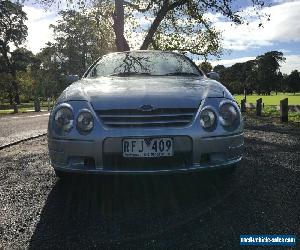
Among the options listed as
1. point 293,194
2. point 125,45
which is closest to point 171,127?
point 293,194

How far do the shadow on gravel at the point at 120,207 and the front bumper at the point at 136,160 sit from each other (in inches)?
13.6

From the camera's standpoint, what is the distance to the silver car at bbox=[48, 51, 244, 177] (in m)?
3.48

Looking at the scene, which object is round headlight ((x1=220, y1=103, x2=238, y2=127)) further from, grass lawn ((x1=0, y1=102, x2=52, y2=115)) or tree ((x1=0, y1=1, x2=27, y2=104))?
tree ((x1=0, y1=1, x2=27, y2=104))

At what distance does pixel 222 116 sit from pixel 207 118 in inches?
6.9

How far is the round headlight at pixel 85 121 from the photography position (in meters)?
3.60

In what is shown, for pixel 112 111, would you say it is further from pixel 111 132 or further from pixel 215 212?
pixel 215 212

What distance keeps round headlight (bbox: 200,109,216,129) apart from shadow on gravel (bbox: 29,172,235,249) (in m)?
0.71

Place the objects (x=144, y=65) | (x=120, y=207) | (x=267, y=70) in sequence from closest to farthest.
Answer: (x=120, y=207), (x=144, y=65), (x=267, y=70)

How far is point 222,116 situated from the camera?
378 centimetres

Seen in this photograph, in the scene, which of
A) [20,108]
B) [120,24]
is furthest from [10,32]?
[120,24]

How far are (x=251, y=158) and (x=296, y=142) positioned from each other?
215 cm

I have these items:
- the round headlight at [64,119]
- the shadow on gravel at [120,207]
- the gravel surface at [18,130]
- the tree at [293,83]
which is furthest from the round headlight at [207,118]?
the tree at [293,83]

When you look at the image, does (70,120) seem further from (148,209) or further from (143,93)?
(148,209)

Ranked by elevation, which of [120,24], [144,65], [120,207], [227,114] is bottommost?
[120,207]
